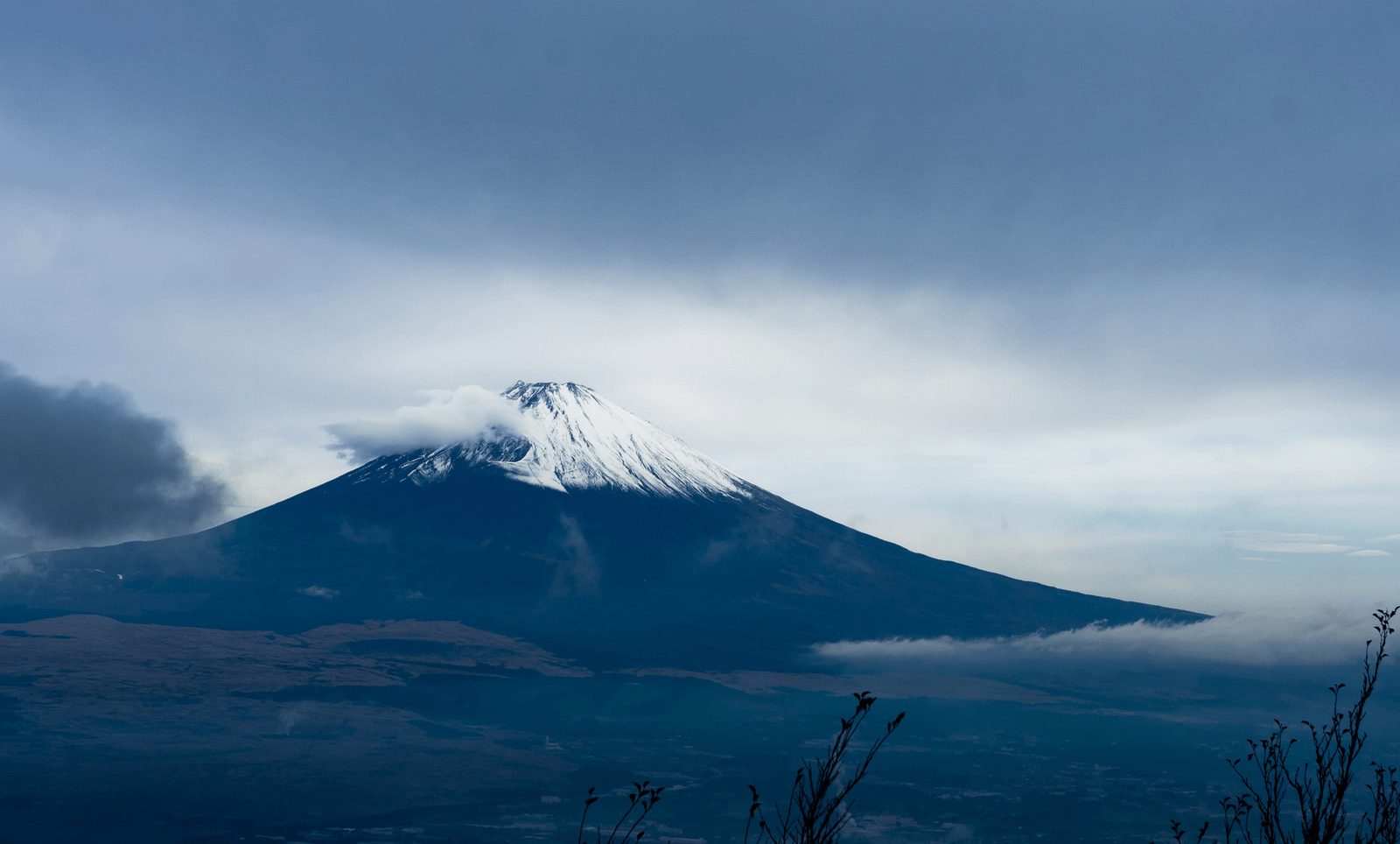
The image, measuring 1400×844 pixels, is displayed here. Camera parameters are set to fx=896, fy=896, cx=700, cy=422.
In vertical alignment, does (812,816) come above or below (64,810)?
above

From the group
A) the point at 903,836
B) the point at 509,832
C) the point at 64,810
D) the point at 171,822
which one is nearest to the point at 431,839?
the point at 509,832

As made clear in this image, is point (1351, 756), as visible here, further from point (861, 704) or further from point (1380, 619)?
point (861, 704)

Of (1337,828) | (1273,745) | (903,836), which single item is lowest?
(903,836)

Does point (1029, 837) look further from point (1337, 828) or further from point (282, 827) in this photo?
point (1337, 828)

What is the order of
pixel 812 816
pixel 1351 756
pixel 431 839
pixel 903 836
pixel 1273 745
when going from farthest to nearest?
pixel 903 836 < pixel 431 839 < pixel 1273 745 < pixel 1351 756 < pixel 812 816

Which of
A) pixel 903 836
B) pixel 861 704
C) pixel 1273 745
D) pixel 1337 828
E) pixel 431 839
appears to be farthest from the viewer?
pixel 903 836

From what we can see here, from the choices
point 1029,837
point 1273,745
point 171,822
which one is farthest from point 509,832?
point 1273,745

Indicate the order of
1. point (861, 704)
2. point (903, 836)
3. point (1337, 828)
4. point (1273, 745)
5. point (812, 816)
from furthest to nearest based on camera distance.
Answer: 1. point (903, 836)
2. point (1273, 745)
3. point (1337, 828)
4. point (812, 816)
5. point (861, 704)

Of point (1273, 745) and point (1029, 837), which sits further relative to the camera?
point (1029, 837)

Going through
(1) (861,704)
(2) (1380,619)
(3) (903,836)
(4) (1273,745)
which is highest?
(2) (1380,619)
